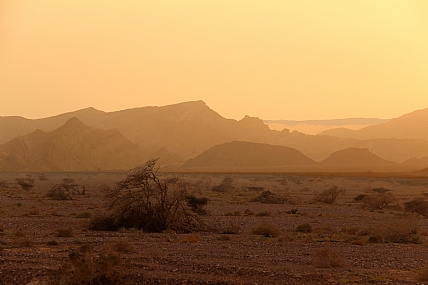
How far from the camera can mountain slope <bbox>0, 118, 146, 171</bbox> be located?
146125 millimetres

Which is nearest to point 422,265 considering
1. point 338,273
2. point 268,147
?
point 338,273

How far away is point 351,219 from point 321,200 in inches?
576

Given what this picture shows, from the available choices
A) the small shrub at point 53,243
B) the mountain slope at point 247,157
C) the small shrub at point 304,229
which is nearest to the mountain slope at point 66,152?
the mountain slope at point 247,157

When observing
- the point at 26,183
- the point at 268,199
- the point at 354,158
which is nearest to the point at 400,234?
the point at 268,199

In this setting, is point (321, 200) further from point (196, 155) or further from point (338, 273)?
point (196, 155)

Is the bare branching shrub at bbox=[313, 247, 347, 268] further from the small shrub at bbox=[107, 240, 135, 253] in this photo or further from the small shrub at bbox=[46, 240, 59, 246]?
the small shrub at bbox=[46, 240, 59, 246]

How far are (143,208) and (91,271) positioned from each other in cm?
1109

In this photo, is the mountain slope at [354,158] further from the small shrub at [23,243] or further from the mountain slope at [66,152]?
the small shrub at [23,243]

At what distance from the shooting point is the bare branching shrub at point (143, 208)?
73.2ft

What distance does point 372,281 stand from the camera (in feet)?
40.3

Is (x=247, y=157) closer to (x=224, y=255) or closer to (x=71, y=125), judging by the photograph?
(x=71, y=125)

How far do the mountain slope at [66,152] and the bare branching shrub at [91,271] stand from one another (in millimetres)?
135465

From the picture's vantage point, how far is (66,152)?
15250 cm

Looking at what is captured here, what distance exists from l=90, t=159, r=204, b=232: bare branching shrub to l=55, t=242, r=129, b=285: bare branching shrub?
10131 millimetres
